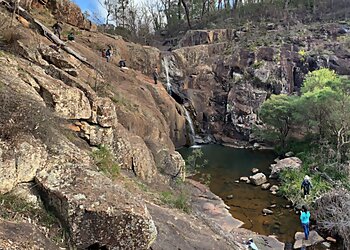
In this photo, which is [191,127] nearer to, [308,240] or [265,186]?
[265,186]

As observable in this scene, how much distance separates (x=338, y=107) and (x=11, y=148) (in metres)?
27.7

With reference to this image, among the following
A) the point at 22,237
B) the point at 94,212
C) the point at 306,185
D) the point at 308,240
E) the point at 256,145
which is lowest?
the point at 256,145

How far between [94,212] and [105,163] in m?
4.93

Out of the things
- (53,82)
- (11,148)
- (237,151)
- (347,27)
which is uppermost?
(347,27)

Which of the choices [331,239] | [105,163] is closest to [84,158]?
[105,163]

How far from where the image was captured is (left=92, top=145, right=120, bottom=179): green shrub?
10665 mm

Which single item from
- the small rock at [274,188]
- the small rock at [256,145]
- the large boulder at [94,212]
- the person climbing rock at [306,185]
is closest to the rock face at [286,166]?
the small rock at [274,188]

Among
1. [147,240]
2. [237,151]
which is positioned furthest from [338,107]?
[147,240]

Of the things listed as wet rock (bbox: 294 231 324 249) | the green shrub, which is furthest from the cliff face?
the green shrub

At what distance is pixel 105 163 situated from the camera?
36.8 ft

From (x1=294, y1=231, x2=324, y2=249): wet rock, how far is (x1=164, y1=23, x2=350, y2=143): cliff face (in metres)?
27.5

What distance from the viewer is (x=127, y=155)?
1443cm

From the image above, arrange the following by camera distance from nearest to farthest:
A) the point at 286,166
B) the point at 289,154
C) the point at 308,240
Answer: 1. the point at 308,240
2. the point at 286,166
3. the point at 289,154

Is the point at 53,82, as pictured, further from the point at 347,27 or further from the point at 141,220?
the point at 347,27
